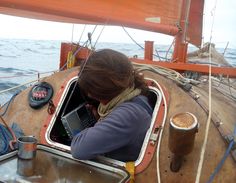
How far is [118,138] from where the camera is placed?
5.99 feet

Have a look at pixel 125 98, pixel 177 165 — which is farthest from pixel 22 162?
pixel 177 165

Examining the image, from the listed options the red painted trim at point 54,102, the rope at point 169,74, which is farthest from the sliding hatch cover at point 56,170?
the rope at point 169,74

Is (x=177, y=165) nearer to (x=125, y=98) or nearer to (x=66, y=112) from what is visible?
(x=125, y=98)

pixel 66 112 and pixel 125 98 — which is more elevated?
pixel 125 98

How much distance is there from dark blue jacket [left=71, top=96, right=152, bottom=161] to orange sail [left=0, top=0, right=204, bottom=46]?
52cm

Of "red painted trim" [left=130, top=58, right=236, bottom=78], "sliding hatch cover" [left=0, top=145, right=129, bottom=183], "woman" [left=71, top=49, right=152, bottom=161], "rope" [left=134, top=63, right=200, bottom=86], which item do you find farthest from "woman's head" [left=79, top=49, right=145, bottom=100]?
"red painted trim" [left=130, top=58, right=236, bottom=78]

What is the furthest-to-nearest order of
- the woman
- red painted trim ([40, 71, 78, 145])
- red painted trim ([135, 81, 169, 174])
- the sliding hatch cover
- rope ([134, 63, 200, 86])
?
rope ([134, 63, 200, 86]), red painted trim ([40, 71, 78, 145]), red painted trim ([135, 81, 169, 174]), the woman, the sliding hatch cover

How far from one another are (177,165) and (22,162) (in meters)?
0.76

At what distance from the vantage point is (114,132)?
71.1 inches

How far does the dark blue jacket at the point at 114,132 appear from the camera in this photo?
1.80m

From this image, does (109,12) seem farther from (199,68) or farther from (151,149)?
(199,68)

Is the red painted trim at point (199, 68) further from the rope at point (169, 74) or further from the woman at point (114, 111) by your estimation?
the woman at point (114, 111)

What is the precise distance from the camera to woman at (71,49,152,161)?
181cm

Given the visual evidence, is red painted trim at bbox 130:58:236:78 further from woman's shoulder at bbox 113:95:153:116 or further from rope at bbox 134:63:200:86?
woman's shoulder at bbox 113:95:153:116
